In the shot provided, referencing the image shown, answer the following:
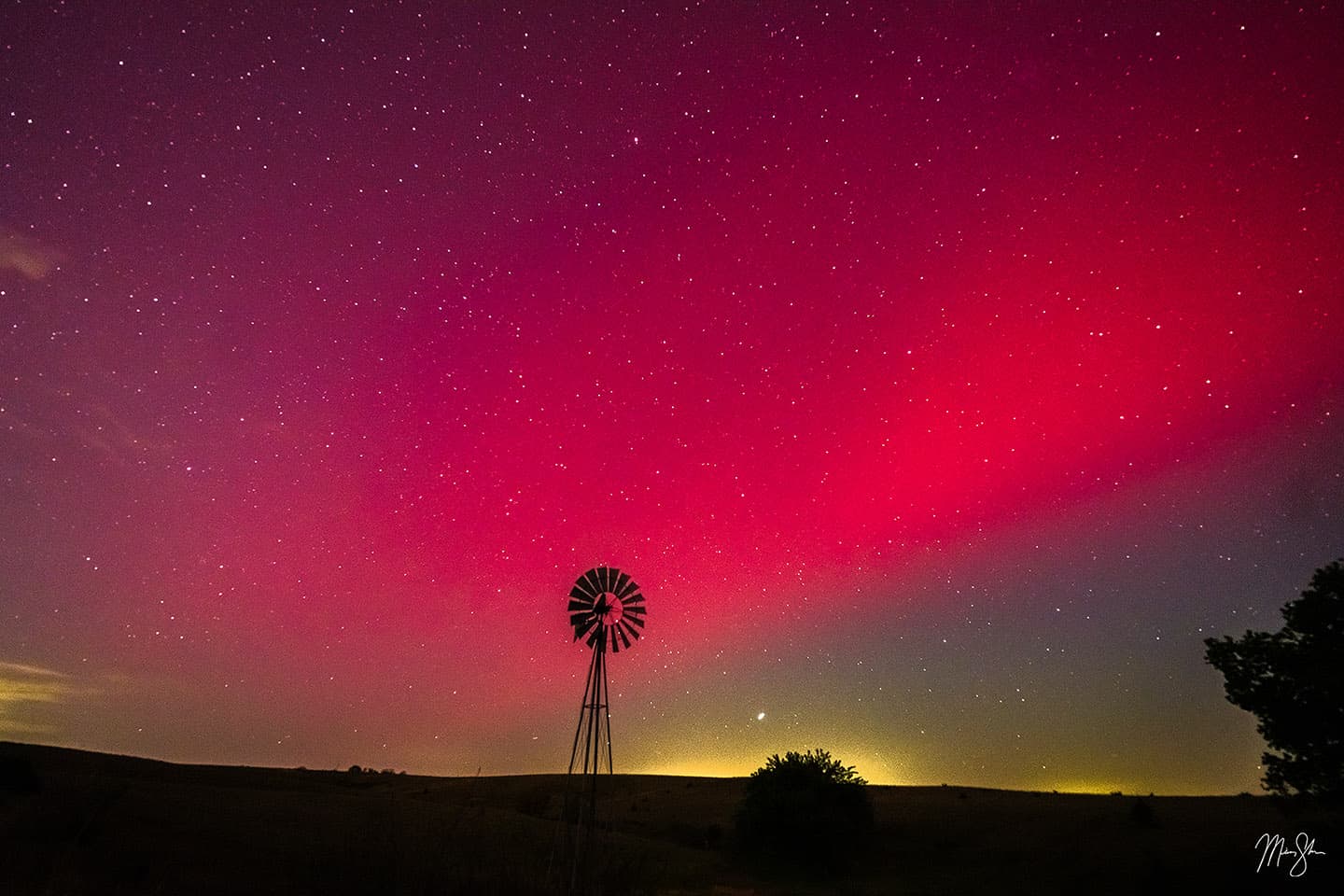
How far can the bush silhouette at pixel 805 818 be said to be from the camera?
32.5 metres

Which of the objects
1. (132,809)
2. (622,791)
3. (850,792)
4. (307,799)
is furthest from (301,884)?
(622,791)

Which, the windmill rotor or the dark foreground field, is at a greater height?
the windmill rotor

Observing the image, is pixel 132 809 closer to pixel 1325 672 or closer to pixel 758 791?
pixel 758 791

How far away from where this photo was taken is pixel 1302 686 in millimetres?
19281

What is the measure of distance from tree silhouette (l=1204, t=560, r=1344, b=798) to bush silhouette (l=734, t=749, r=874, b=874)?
18.5 m

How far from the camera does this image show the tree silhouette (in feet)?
60.8
